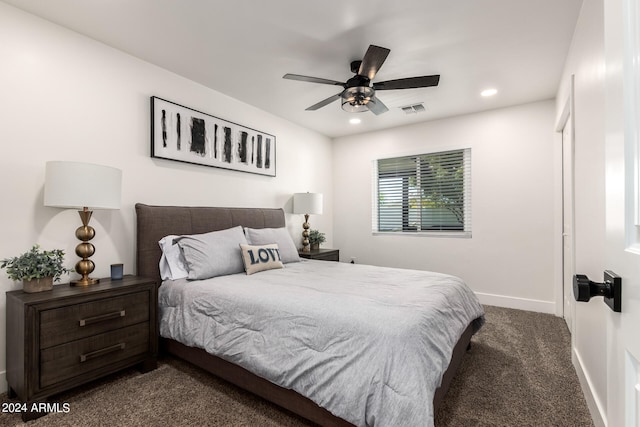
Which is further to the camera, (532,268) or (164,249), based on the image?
(532,268)

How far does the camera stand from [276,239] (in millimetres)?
3400

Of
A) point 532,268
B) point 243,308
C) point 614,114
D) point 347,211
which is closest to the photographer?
point 614,114

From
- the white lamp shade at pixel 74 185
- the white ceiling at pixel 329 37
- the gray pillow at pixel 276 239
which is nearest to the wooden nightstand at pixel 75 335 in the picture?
the white lamp shade at pixel 74 185

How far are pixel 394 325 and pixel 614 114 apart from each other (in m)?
1.16

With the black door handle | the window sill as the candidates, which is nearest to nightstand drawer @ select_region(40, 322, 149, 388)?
the black door handle

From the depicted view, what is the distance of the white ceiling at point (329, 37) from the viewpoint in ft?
6.82

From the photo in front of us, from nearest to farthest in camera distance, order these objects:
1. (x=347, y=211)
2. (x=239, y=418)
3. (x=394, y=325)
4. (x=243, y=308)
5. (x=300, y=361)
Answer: (x=394, y=325), (x=300, y=361), (x=239, y=418), (x=243, y=308), (x=347, y=211)

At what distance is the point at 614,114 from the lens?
2.19 feet

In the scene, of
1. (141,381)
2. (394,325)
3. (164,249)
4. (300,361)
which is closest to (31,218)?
(164,249)

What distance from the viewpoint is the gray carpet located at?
174 centimetres

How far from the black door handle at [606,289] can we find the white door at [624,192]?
0.06ft

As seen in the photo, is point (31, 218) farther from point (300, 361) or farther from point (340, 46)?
point (340, 46)

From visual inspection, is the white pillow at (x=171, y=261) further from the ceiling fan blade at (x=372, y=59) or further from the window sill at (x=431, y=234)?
the window sill at (x=431, y=234)

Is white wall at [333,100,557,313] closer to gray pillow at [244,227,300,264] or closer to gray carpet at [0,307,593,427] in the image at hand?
gray carpet at [0,307,593,427]
